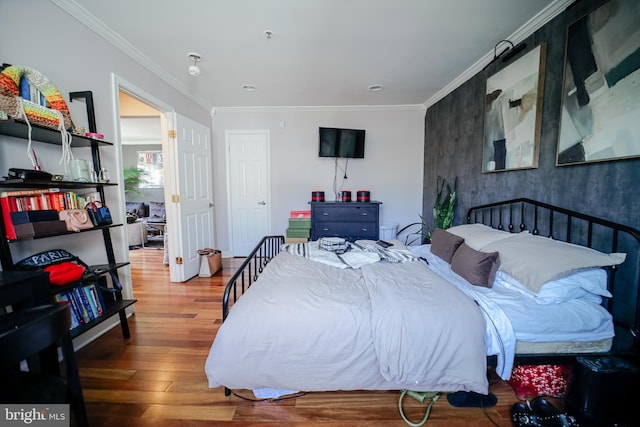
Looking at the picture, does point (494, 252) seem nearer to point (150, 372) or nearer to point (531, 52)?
point (531, 52)

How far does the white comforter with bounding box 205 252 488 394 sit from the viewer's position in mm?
1245

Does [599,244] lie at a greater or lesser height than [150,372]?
greater

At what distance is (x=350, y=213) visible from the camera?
12.3ft

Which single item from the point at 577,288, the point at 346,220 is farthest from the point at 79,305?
the point at 577,288

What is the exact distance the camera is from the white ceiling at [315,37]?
6.02 ft

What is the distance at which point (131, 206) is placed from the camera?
6.03 m

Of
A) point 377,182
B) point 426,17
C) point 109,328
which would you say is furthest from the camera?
point 377,182

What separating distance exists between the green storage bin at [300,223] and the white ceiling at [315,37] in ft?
6.17

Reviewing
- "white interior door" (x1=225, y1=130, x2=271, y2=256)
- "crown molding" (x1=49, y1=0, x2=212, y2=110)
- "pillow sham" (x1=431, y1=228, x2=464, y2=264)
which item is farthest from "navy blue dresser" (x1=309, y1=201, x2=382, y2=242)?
"crown molding" (x1=49, y1=0, x2=212, y2=110)

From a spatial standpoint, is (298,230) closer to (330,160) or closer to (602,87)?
(330,160)

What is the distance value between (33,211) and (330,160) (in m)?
3.41

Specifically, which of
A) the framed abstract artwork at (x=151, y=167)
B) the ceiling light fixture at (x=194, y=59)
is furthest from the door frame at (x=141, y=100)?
the framed abstract artwork at (x=151, y=167)

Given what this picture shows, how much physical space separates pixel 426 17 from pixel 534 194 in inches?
65.3

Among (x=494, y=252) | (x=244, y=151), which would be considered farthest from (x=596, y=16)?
(x=244, y=151)
